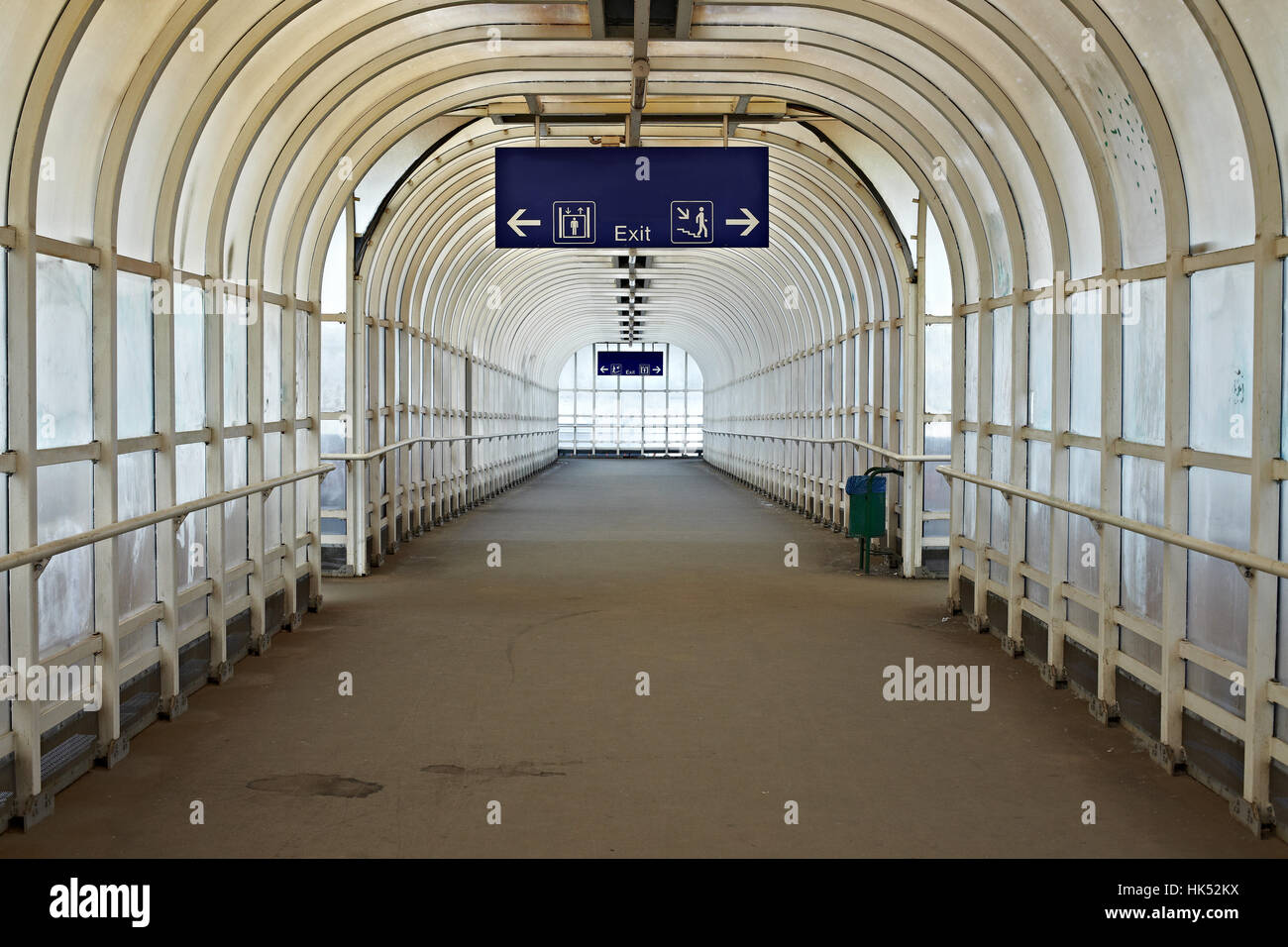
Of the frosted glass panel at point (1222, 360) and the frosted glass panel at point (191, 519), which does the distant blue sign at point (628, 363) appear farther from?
the frosted glass panel at point (1222, 360)

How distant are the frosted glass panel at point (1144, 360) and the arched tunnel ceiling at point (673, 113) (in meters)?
0.22

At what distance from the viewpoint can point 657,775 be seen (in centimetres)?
576

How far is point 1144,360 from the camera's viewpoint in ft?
22.1

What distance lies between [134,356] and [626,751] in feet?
10.6

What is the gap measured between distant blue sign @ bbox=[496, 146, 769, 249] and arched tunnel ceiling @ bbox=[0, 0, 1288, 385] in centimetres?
56

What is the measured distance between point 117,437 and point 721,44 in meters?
5.41

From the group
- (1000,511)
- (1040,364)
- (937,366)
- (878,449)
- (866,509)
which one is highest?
(937,366)

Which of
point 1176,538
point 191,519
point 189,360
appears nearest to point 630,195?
point 189,360

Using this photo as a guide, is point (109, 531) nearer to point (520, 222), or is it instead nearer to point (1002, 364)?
point (520, 222)

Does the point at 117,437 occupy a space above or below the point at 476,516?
above

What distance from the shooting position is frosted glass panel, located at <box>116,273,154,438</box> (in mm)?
6531
